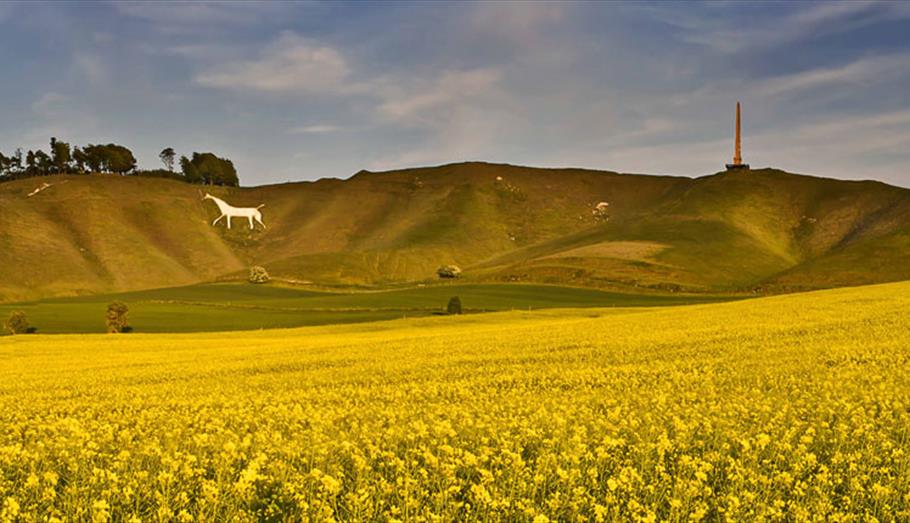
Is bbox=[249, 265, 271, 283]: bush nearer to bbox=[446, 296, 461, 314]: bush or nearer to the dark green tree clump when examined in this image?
bbox=[446, 296, 461, 314]: bush

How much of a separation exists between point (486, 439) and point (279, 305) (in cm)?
8404

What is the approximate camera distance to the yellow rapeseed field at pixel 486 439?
756 cm

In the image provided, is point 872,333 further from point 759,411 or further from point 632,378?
point 759,411

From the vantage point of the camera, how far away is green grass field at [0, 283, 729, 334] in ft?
225

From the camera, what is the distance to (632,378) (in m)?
19.3

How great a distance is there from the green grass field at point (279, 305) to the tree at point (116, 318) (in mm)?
2288

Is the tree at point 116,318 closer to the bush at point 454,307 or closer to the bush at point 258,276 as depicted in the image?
the bush at point 454,307

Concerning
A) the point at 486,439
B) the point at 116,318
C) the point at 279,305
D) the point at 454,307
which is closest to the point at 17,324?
the point at 116,318

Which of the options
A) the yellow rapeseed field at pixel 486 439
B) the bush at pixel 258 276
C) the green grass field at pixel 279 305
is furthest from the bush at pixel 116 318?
the bush at pixel 258 276

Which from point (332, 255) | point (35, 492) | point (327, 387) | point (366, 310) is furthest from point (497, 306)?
point (332, 255)

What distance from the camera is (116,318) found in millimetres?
61500

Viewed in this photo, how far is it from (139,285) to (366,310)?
107 metres

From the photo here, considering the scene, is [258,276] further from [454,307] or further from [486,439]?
[486,439]

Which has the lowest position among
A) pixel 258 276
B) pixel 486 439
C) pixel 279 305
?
pixel 279 305
